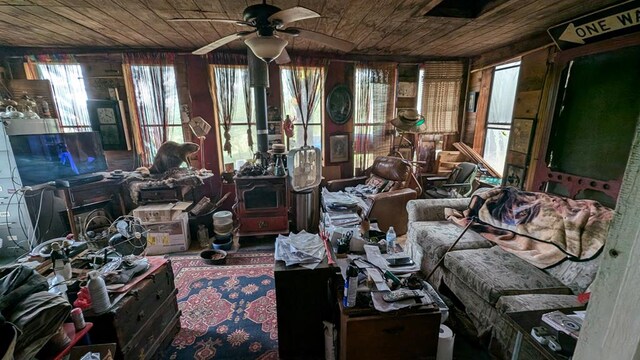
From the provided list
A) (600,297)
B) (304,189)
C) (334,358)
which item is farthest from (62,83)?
(600,297)

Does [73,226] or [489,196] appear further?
[73,226]

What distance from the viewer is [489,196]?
8.41ft

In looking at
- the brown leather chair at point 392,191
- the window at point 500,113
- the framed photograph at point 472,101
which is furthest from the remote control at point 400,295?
the framed photograph at point 472,101

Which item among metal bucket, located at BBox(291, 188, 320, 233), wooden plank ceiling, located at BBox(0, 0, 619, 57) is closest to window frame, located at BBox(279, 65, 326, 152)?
wooden plank ceiling, located at BBox(0, 0, 619, 57)

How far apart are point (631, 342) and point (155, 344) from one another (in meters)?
2.17

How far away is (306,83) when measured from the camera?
396 centimetres

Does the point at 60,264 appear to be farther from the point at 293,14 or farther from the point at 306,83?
the point at 306,83

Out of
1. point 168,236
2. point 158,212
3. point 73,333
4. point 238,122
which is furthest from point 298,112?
point 73,333

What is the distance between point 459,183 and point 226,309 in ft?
11.4

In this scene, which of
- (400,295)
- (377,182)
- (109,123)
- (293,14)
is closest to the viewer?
(400,295)

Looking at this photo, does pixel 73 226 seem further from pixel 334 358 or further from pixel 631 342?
pixel 631 342

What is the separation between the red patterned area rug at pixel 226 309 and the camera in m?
1.81

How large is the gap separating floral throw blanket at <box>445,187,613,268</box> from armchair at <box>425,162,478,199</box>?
122 cm

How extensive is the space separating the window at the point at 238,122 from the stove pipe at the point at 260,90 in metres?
0.46
